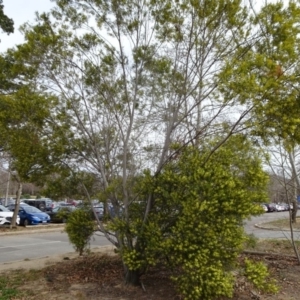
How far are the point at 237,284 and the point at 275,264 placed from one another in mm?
2610

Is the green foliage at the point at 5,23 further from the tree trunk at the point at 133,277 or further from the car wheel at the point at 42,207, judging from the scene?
the car wheel at the point at 42,207

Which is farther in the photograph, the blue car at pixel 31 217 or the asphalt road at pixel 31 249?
the blue car at pixel 31 217

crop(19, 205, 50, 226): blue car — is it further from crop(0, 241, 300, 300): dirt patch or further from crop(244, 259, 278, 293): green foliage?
crop(244, 259, 278, 293): green foliage

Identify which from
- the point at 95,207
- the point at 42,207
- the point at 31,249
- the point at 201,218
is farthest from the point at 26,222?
the point at 201,218

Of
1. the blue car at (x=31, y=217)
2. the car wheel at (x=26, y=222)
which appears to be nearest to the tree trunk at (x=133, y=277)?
the car wheel at (x=26, y=222)

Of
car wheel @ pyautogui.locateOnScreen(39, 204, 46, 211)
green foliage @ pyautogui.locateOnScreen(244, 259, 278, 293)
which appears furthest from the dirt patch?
car wheel @ pyautogui.locateOnScreen(39, 204, 46, 211)

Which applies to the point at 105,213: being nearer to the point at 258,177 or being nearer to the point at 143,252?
the point at 143,252

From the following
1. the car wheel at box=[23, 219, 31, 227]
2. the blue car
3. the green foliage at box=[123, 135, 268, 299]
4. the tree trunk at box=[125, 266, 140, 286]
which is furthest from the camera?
the blue car

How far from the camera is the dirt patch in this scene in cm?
640

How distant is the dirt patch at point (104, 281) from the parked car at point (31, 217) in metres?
15.8

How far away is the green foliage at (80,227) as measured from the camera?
773 centimetres

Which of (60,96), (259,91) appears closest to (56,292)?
(60,96)

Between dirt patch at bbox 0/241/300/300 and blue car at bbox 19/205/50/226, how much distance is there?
15824mm

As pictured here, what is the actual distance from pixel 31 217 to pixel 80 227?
1852 cm
